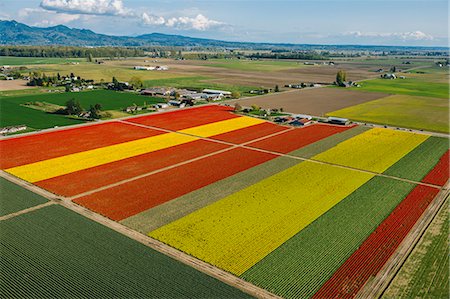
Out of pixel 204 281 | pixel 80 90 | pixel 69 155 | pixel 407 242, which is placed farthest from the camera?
pixel 80 90

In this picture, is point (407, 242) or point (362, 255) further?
point (407, 242)

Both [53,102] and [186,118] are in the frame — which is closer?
[186,118]

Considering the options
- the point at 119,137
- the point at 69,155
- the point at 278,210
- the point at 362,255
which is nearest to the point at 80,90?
the point at 119,137

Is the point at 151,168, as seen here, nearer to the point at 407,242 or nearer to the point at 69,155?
the point at 69,155

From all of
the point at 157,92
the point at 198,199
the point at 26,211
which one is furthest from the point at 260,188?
the point at 157,92

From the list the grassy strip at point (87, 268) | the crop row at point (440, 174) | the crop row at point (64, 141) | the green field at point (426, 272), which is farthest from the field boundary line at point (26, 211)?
the crop row at point (440, 174)

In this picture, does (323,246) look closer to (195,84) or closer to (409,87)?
(195,84)

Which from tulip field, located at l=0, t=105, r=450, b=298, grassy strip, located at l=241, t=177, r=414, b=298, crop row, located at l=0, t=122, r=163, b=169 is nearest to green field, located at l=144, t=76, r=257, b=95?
tulip field, located at l=0, t=105, r=450, b=298
